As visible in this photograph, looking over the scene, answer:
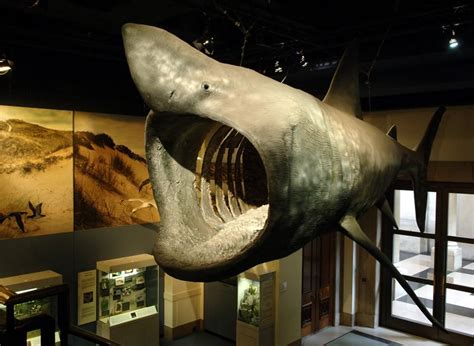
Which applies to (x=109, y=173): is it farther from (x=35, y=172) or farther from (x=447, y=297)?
(x=447, y=297)

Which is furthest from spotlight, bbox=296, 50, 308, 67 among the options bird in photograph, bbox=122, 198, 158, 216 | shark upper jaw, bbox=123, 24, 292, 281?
shark upper jaw, bbox=123, 24, 292, 281

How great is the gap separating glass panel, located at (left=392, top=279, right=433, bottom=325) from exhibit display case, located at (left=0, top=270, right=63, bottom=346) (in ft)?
17.8

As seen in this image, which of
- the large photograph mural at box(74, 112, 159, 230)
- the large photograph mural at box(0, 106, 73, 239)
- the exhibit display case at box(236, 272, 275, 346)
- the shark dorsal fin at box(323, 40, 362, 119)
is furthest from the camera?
the exhibit display case at box(236, 272, 275, 346)

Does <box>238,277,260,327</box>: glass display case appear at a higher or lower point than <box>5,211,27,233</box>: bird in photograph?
lower

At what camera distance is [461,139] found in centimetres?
616

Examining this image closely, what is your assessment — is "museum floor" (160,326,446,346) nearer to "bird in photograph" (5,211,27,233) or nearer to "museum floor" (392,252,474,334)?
"museum floor" (392,252,474,334)

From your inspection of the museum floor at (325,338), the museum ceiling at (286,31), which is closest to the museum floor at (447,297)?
the museum floor at (325,338)

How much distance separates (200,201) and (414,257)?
8156mm

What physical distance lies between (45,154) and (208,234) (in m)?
4.95

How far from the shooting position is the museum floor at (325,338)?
7.34 metres

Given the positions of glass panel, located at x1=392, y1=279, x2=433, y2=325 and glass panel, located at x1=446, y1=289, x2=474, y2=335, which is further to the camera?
glass panel, located at x1=392, y1=279, x2=433, y2=325

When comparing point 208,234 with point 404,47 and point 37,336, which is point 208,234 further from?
point 37,336

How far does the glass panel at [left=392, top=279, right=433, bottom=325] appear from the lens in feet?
25.5

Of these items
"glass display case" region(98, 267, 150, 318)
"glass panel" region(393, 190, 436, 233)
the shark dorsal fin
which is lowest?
"glass display case" region(98, 267, 150, 318)
